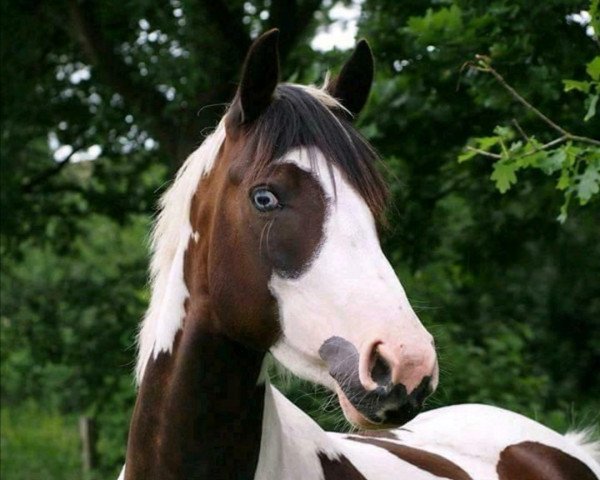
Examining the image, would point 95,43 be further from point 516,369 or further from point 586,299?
point 586,299

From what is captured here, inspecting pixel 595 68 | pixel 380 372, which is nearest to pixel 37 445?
pixel 595 68

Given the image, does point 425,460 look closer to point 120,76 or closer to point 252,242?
point 252,242

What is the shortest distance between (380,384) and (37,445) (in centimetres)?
1073

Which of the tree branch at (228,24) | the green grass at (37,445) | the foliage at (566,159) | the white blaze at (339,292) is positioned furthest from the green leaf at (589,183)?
the green grass at (37,445)

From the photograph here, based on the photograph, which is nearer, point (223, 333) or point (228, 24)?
point (223, 333)

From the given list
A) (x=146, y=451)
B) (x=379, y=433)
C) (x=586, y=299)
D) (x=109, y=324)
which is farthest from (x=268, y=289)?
(x=586, y=299)

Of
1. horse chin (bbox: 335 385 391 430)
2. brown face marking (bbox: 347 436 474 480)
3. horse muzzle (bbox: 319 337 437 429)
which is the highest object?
horse muzzle (bbox: 319 337 437 429)

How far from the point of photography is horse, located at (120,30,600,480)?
2.63 metres

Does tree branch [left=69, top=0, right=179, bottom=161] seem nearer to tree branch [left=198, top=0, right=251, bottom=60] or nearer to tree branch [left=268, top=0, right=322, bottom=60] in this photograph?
tree branch [left=198, top=0, right=251, bottom=60]

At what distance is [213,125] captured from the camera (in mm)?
7332

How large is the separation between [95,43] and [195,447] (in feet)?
16.4

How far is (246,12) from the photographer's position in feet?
25.2

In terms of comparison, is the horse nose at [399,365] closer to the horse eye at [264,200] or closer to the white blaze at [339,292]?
the white blaze at [339,292]

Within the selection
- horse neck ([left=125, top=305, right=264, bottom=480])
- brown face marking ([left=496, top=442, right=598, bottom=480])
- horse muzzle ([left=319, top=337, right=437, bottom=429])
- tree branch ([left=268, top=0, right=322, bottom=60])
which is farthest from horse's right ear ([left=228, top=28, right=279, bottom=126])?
tree branch ([left=268, top=0, right=322, bottom=60])
